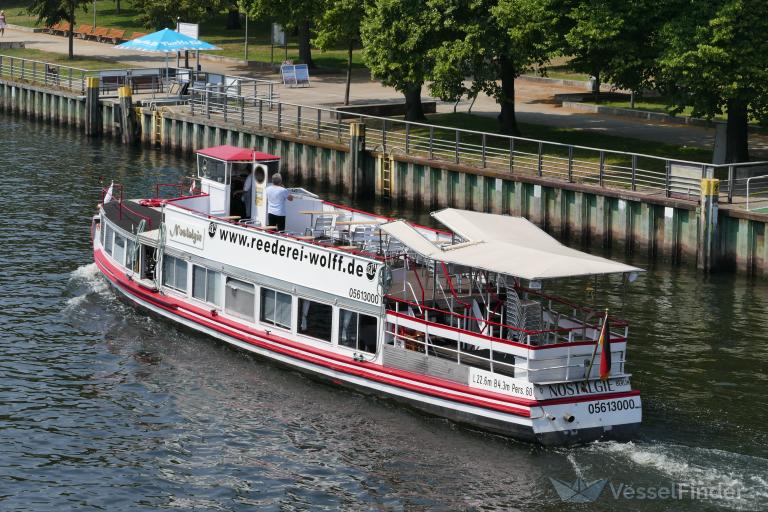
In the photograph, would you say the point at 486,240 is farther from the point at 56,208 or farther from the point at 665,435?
the point at 56,208

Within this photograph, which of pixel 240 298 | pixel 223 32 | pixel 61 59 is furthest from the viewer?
pixel 223 32

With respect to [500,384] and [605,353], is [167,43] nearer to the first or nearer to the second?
[500,384]

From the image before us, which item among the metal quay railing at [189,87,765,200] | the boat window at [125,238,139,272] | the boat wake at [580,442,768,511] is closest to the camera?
the boat wake at [580,442,768,511]

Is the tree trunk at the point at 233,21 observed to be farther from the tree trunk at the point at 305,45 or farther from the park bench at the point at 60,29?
the tree trunk at the point at 305,45

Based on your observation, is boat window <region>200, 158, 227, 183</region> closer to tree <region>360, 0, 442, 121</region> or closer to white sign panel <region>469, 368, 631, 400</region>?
white sign panel <region>469, 368, 631, 400</region>

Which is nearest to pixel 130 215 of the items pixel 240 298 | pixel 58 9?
pixel 240 298

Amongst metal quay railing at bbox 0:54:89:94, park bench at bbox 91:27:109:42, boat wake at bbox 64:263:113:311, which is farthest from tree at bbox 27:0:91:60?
boat wake at bbox 64:263:113:311

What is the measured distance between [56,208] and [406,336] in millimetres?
25712

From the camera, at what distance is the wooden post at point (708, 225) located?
44.6 m

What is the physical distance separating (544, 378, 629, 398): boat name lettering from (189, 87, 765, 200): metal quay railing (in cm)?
1721

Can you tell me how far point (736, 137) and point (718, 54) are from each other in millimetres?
5201

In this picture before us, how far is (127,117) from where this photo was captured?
68.8 m

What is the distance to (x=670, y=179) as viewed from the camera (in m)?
47.0

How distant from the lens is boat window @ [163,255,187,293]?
3737cm
